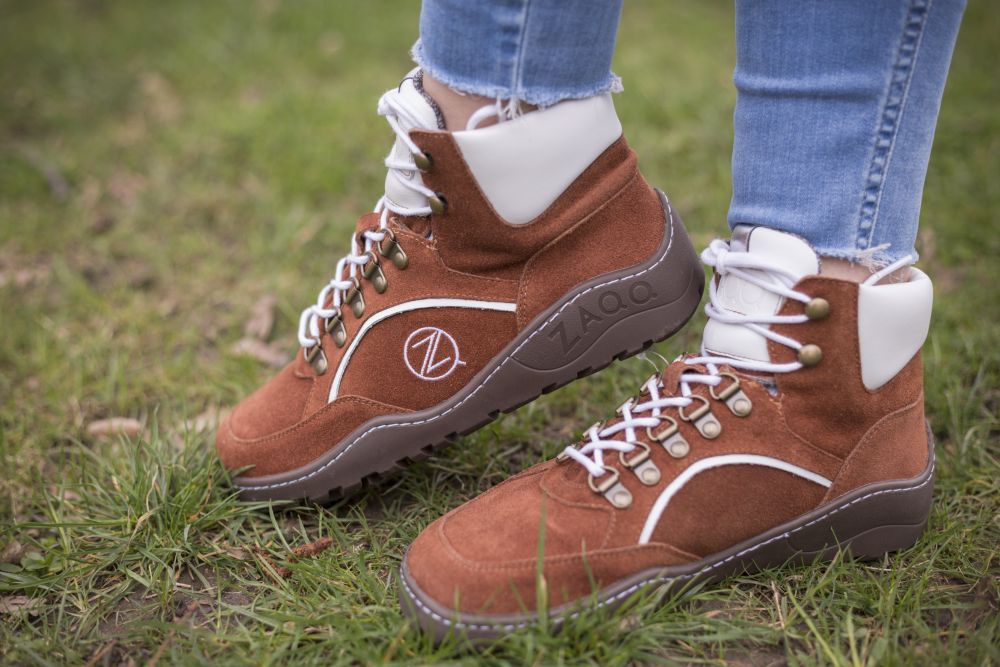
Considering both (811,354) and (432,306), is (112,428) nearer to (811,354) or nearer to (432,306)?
(432,306)

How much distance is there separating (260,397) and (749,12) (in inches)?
46.1

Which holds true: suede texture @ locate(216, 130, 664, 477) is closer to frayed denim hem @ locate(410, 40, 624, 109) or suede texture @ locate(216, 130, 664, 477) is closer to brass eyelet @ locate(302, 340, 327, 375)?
brass eyelet @ locate(302, 340, 327, 375)

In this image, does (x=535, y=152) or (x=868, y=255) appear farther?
(x=535, y=152)

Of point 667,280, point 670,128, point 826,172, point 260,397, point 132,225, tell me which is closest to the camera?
point 826,172

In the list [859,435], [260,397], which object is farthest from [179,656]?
[859,435]

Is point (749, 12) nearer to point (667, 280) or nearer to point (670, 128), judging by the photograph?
point (667, 280)

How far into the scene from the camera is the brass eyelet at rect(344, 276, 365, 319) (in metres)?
1.49

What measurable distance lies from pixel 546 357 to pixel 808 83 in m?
0.63

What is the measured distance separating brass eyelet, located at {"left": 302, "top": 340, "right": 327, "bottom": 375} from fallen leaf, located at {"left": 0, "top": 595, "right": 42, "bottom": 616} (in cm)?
63

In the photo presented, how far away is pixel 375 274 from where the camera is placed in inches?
57.8

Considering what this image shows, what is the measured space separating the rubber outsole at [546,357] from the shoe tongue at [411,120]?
1.06 ft

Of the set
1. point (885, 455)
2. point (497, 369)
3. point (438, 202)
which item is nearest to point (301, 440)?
point (497, 369)

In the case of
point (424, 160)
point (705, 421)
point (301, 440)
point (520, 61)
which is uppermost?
point (520, 61)

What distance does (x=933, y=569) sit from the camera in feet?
4.49
